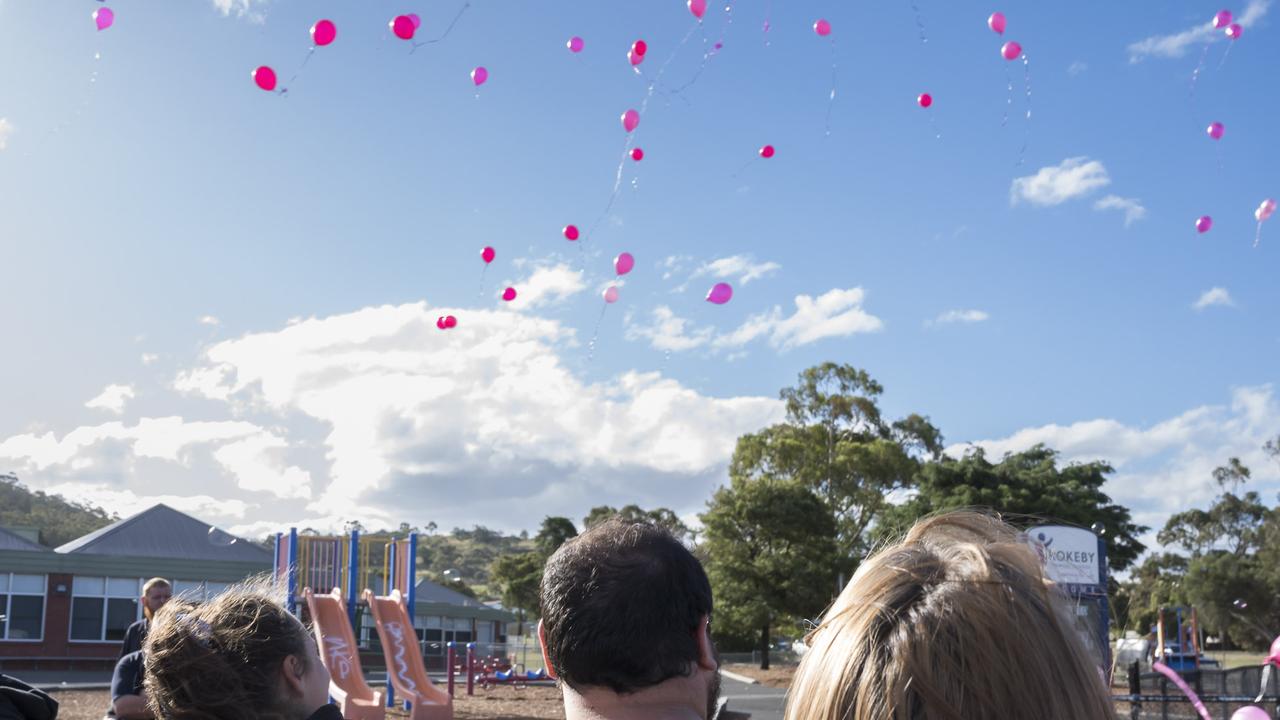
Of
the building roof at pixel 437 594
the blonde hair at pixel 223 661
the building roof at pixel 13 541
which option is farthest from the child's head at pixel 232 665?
the building roof at pixel 437 594

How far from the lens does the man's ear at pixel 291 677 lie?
7.52 ft

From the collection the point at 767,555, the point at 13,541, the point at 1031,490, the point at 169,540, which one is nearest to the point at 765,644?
the point at 767,555

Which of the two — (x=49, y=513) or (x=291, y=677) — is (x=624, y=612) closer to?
(x=291, y=677)

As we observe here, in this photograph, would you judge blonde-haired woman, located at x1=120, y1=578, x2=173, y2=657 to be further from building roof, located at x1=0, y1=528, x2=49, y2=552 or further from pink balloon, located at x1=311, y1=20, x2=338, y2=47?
building roof, located at x1=0, y1=528, x2=49, y2=552

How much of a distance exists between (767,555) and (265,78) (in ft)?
103

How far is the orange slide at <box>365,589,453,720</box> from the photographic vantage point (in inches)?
624

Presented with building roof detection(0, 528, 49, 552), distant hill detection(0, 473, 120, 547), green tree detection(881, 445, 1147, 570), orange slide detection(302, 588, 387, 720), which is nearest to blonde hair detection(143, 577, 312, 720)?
orange slide detection(302, 588, 387, 720)

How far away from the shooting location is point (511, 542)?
19112 centimetres

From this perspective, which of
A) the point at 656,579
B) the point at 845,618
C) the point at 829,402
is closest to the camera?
the point at 845,618

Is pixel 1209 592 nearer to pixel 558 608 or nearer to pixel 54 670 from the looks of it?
pixel 54 670

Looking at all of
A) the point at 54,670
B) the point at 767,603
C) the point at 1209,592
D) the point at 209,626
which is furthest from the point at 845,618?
the point at 1209,592

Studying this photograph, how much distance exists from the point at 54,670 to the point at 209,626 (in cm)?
3794

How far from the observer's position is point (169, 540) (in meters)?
43.0

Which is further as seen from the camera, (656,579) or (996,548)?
(656,579)
